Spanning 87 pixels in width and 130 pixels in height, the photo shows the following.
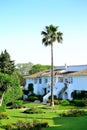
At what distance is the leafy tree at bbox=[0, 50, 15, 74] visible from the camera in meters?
89.0

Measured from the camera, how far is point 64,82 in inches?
2972

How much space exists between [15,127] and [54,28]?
112 ft

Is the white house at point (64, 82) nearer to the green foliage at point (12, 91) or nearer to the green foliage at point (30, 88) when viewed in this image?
the green foliage at point (30, 88)

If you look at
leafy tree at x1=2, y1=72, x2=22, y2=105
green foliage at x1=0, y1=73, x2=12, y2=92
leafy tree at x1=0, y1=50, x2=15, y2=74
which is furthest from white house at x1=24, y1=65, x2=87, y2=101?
green foliage at x1=0, y1=73, x2=12, y2=92

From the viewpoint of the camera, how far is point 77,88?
70.1 metres

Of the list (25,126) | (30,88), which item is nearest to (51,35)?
(30,88)

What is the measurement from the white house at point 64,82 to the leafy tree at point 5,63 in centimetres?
597

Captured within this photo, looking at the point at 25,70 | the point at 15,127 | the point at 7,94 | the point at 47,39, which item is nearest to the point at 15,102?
the point at 7,94

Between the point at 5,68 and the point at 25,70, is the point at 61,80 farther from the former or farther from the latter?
the point at 25,70

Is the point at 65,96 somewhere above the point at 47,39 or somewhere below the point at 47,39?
below

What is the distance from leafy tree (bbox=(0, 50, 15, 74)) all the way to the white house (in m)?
5.97

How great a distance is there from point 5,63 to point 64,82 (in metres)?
21.1

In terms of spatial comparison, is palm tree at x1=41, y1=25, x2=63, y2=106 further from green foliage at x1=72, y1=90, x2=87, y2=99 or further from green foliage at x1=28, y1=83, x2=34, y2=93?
green foliage at x1=28, y1=83, x2=34, y2=93

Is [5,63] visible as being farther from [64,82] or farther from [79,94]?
[79,94]
